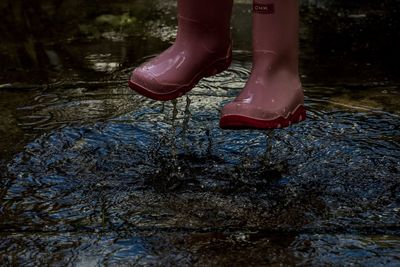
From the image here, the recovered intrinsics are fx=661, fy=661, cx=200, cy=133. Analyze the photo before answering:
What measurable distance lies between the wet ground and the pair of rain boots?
0.44 ft

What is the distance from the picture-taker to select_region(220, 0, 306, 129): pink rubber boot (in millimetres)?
1538

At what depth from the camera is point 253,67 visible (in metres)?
1.62

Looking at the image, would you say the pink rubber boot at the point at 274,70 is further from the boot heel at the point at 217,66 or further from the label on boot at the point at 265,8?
the boot heel at the point at 217,66

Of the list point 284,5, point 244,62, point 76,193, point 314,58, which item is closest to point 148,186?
point 76,193

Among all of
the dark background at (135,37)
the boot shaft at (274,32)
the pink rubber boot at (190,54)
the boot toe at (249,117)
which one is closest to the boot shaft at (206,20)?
the pink rubber boot at (190,54)

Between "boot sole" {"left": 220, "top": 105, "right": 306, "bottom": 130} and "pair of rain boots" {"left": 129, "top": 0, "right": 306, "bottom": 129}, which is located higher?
"pair of rain boots" {"left": 129, "top": 0, "right": 306, "bottom": 129}

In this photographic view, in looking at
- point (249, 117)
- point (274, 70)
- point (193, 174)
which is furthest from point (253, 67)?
point (193, 174)

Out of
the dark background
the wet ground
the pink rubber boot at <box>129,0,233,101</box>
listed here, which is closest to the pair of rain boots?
the pink rubber boot at <box>129,0,233,101</box>

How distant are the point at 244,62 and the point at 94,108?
76 centimetres

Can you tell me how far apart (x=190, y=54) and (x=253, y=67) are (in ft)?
0.61

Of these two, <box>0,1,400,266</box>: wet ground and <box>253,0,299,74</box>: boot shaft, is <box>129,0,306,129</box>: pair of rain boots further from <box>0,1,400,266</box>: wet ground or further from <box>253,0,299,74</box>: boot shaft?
<box>0,1,400,266</box>: wet ground

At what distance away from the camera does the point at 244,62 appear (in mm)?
2672

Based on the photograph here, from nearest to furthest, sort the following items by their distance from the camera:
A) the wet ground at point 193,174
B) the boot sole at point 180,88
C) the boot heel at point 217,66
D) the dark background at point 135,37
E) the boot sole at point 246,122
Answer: the wet ground at point 193,174, the boot sole at point 246,122, the boot sole at point 180,88, the boot heel at point 217,66, the dark background at point 135,37

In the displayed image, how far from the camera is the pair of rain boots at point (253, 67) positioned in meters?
1.54
